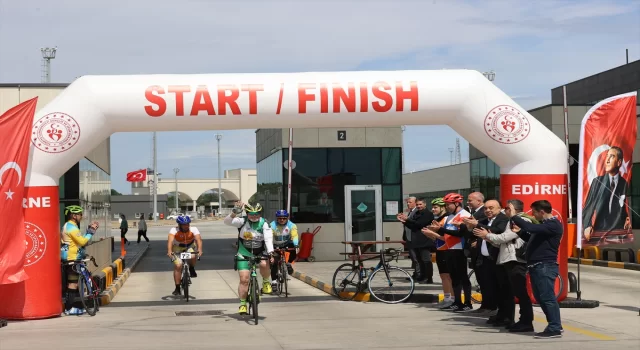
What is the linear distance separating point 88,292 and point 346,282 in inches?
182

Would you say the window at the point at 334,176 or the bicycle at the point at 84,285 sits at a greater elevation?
the window at the point at 334,176

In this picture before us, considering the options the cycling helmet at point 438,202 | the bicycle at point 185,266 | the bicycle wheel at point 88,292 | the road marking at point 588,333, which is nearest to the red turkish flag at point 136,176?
the bicycle at point 185,266

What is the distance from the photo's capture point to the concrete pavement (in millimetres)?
10961

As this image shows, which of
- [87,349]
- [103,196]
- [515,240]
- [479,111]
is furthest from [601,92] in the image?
[87,349]

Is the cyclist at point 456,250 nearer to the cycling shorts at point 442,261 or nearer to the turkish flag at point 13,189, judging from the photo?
the cycling shorts at point 442,261

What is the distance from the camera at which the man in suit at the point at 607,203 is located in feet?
46.8

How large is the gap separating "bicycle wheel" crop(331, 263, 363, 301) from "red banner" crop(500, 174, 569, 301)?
3.10 metres

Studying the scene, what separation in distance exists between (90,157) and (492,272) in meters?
12.4

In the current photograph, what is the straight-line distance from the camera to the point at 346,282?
54.1 ft

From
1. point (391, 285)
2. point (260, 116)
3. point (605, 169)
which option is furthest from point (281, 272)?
point (605, 169)

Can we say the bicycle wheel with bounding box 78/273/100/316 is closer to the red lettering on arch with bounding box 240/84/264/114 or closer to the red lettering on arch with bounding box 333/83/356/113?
the red lettering on arch with bounding box 240/84/264/114

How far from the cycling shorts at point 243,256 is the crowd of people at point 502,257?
2.64 metres

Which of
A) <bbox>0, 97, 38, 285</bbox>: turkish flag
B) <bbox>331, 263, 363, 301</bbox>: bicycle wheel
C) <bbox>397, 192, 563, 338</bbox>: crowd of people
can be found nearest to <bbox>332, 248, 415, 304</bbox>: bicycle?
<bbox>331, 263, 363, 301</bbox>: bicycle wheel

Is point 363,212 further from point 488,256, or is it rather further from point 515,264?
point 515,264
